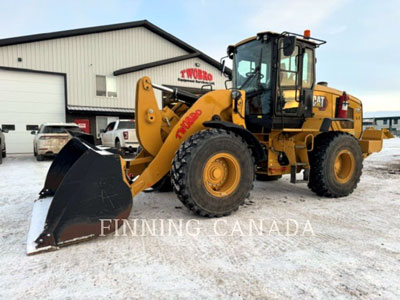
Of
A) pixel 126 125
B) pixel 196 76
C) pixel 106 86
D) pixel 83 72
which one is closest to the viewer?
pixel 126 125

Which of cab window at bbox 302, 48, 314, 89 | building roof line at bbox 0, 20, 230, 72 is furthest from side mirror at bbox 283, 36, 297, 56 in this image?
building roof line at bbox 0, 20, 230, 72

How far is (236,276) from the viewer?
7.62 feet

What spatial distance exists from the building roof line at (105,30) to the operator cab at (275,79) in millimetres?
13688

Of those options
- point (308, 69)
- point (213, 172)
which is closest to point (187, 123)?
point (213, 172)

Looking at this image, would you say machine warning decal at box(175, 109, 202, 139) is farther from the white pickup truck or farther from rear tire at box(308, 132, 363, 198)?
the white pickup truck

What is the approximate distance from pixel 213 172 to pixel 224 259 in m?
1.41

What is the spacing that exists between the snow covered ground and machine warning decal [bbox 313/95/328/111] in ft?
6.89

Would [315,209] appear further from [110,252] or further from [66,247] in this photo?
[66,247]

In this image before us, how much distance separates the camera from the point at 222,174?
3.92 meters

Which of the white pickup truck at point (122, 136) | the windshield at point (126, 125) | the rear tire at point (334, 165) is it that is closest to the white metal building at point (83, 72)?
the white pickup truck at point (122, 136)

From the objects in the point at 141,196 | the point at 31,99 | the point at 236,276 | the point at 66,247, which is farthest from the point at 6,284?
the point at 31,99

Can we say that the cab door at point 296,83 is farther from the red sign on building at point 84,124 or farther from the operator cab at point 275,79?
the red sign on building at point 84,124

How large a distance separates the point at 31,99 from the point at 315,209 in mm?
16052

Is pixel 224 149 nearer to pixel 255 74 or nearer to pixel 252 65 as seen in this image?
pixel 255 74
